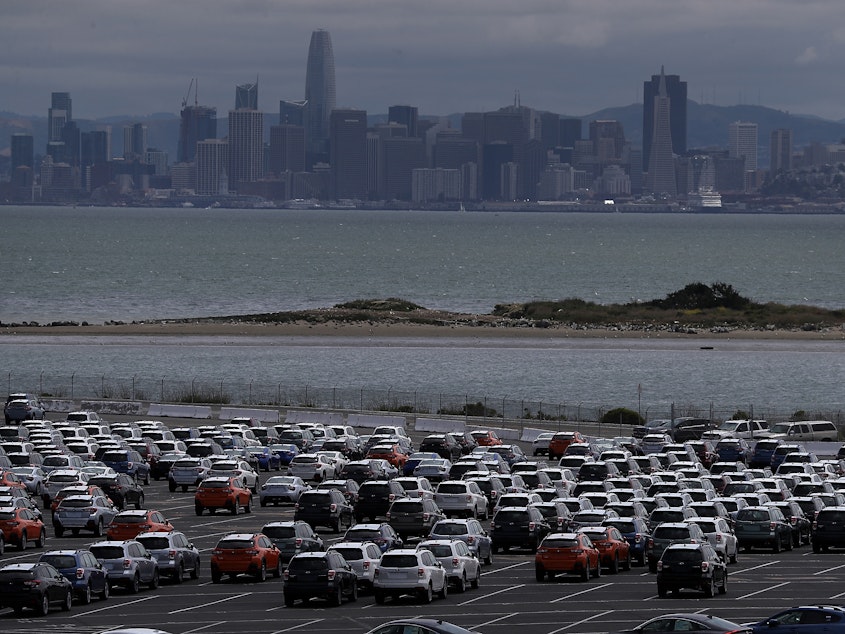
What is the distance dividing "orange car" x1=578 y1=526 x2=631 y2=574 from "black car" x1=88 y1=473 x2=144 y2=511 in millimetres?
15815

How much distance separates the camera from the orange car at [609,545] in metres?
43.7

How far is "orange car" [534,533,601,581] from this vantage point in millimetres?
41750

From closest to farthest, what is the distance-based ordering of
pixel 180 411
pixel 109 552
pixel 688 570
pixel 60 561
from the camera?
pixel 60 561
pixel 688 570
pixel 109 552
pixel 180 411

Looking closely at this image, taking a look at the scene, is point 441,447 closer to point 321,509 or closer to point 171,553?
point 321,509

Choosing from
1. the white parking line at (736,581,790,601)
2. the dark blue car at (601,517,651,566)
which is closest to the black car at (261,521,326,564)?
the dark blue car at (601,517,651,566)

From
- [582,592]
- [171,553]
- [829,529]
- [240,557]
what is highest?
[171,553]

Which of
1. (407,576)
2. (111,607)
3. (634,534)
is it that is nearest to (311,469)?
(634,534)

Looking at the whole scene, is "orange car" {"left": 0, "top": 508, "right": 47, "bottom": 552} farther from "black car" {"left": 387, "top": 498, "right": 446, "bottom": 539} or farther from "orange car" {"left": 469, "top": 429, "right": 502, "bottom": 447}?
"orange car" {"left": 469, "top": 429, "right": 502, "bottom": 447}

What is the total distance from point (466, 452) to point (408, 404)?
85.5 feet

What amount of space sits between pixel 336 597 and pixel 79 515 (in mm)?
12278

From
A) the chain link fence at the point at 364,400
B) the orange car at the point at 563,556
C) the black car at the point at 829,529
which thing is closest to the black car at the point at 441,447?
the chain link fence at the point at 364,400

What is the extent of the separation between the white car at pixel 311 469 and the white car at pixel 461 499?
9.31 m

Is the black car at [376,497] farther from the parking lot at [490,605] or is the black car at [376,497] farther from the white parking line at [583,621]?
the white parking line at [583,621]

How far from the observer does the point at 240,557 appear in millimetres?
41125
